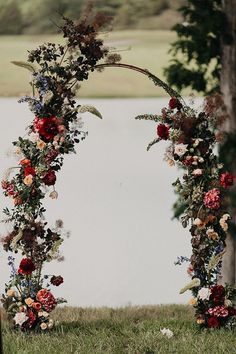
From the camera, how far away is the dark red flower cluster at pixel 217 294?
23.0 ft

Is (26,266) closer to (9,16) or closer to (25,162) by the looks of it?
(25,162)

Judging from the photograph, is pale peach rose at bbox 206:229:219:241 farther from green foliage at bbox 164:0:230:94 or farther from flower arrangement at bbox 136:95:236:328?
green foliage at bbox 164:0:230:94

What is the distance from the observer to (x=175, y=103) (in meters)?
6.95

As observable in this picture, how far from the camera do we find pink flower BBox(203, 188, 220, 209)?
685cm

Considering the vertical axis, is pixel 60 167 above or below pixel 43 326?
above

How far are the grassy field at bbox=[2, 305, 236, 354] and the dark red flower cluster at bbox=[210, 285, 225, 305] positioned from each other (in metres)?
0.27

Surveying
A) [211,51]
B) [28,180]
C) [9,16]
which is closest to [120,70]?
[9,16]

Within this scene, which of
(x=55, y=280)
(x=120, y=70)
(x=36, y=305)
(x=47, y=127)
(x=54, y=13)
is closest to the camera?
(x=47, y=127)

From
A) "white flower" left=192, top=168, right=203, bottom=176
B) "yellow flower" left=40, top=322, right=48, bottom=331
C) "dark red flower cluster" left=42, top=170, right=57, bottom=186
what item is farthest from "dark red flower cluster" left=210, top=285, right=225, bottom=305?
"dark red flower cluster" left=42, top=170, right=57, bottom=186

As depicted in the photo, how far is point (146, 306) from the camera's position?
912 centimetres

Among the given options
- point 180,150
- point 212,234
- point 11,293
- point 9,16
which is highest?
point 9,16

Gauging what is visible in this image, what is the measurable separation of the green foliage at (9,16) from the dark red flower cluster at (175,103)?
518 inches

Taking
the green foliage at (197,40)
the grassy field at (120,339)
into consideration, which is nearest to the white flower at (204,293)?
the grassy field at (120,339)

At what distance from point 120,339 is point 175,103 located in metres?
2.11
